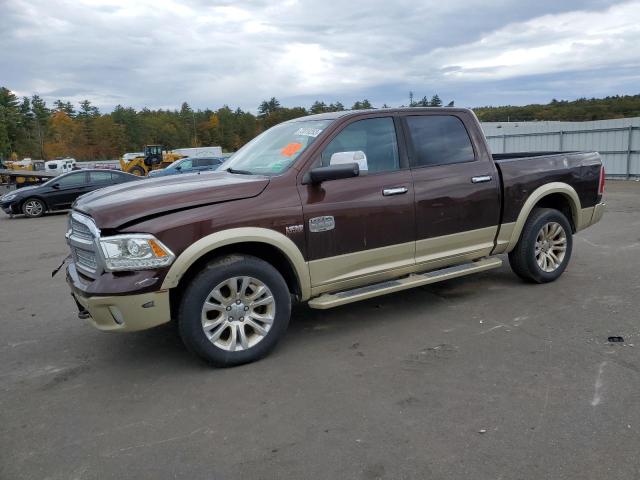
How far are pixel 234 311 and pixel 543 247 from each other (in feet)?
12.0

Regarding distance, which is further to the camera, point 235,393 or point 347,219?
point 347,219

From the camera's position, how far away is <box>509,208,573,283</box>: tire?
556cm

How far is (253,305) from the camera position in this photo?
398 centimetres

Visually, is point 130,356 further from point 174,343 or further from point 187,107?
point 187,107

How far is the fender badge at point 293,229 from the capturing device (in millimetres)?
4043

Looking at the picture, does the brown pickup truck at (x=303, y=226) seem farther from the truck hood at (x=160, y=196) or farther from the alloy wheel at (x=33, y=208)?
the alloy wheel at (x=33, y=208)

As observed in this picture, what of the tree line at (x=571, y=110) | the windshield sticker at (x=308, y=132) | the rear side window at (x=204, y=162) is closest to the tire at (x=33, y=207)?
the rear side window at (x=204, y=162)

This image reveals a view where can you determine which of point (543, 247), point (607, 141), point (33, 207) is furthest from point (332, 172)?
point (607, 141)

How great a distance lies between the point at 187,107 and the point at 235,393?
133568mm

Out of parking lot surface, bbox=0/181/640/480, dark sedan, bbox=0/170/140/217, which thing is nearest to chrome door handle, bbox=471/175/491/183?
parking lot surface, bbox=0/181/640/480

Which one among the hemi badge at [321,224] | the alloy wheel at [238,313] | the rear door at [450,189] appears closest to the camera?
the alloy wheel at [238,313]

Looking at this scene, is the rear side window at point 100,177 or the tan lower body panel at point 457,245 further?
the rear side window at point 100,177

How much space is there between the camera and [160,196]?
3.79 m

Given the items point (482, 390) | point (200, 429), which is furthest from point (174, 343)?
point (482, 390)
